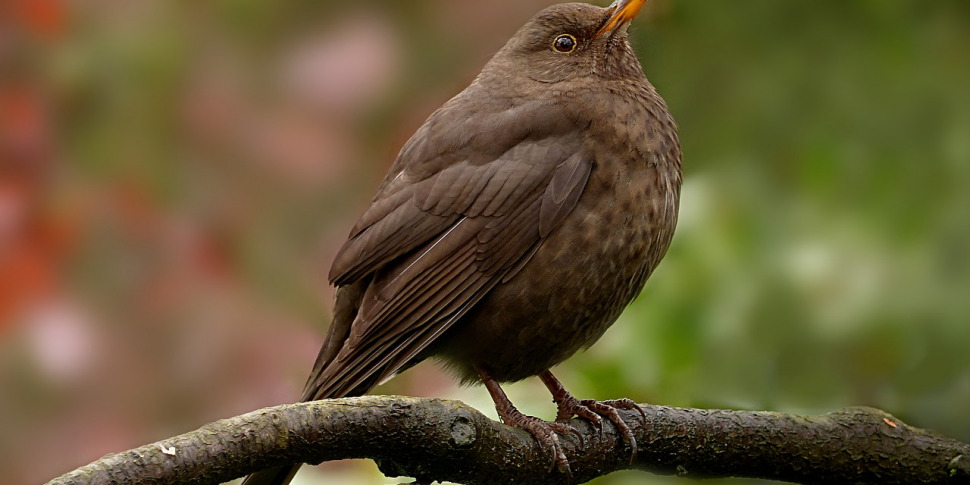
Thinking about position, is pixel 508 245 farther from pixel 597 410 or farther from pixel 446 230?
pixel 597 410

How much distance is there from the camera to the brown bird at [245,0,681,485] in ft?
12.2

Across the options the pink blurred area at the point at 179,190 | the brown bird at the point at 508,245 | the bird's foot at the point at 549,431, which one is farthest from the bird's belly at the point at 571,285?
the pink blurred area at the point at 179,190

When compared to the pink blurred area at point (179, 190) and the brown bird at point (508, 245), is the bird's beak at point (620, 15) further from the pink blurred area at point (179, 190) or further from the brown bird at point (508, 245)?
the pink blurred area at point (179, 190)

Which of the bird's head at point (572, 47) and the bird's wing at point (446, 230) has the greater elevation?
the bird's head at point (572, 47)

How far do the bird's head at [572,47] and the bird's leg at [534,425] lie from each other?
108cm

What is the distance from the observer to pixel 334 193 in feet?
14.8

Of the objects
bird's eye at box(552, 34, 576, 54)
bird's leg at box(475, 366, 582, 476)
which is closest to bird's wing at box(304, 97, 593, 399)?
bird's leg at box(475, 366, 582, 476)

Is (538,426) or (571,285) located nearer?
(538,426)

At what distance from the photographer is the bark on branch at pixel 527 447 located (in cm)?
246

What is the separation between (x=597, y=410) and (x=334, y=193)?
1.38 m

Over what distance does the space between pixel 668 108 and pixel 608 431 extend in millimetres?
1177

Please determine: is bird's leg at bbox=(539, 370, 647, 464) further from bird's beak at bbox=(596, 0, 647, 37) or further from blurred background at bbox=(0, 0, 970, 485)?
bird's beak at bbox=(596, 0, 647, 37)

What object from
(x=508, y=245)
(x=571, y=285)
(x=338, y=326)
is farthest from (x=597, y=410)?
(x=338, y=326)

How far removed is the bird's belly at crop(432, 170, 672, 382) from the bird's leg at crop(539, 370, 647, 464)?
0.19 m
